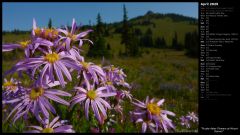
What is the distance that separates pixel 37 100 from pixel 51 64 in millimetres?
177

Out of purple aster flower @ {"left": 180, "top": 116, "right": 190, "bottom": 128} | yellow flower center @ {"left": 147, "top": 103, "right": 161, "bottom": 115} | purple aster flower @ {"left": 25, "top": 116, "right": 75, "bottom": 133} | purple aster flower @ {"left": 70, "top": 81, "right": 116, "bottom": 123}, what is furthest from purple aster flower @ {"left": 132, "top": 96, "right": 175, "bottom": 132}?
purple aster flower @ {"left": 180, "top": 116, "right": 190, "bottom": 128}

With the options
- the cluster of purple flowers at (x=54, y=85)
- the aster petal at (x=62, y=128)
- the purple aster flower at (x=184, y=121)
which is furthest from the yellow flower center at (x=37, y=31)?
the purple aster flower at (x=184, y=121)

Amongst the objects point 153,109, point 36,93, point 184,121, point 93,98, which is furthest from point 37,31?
point 184,121

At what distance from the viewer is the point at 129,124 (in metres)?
2.51

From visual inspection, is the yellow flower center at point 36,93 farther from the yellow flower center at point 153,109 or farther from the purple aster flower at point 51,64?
the yellow flower center at point 153,109

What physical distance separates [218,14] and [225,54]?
0.26 metres

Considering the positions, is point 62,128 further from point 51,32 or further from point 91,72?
point 51,32

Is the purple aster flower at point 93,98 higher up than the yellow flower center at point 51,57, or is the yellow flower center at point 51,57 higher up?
the yellow flower center at point 51,57

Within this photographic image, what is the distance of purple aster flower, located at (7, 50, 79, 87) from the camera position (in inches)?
63.2

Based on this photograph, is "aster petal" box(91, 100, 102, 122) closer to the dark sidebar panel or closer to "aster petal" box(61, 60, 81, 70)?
"aster petal" box(61, 60, 81, 70)

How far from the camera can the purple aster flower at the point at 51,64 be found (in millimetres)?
1604

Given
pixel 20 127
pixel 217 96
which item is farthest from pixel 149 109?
pixel 20 127

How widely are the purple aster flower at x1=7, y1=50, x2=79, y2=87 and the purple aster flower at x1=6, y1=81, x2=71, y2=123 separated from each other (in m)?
0.08

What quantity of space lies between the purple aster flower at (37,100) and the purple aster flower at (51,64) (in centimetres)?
8
